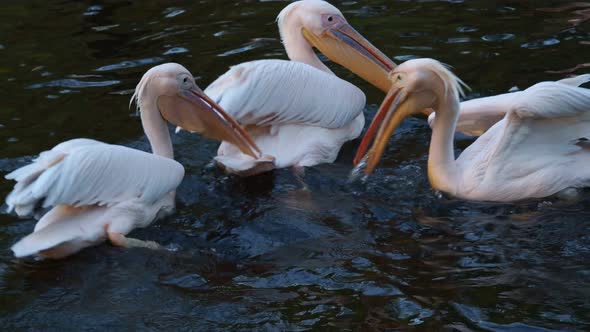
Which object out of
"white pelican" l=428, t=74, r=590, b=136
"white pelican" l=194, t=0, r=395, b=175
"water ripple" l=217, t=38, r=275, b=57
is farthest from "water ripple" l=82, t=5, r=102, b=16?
"white pelican" l=428, t=74, r=590, b=136

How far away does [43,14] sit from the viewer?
837 centimetres

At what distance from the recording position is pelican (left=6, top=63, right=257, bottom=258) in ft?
13.4

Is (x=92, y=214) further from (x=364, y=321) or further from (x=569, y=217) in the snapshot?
(x=569, y=217)

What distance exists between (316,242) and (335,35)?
71.9 inches

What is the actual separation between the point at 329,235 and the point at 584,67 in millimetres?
2837

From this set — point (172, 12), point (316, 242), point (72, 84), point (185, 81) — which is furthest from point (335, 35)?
point (172, 12)

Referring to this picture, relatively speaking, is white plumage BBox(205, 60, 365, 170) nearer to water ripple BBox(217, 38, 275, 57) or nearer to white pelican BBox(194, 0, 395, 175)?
white pelican BBox(194, 0, 395, 175)

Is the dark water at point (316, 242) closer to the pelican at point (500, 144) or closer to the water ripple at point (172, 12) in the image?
the pelican at point (500, 144)

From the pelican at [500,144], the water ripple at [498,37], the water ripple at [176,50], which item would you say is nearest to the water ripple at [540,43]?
the water ripple at [498,37]

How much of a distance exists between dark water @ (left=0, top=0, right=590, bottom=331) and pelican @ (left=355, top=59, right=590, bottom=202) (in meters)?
0.10

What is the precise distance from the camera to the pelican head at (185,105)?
4.76 m

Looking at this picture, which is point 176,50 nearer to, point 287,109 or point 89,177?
point 287,109

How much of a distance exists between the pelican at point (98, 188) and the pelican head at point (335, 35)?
1.11 meters

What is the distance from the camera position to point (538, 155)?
4.45 m
